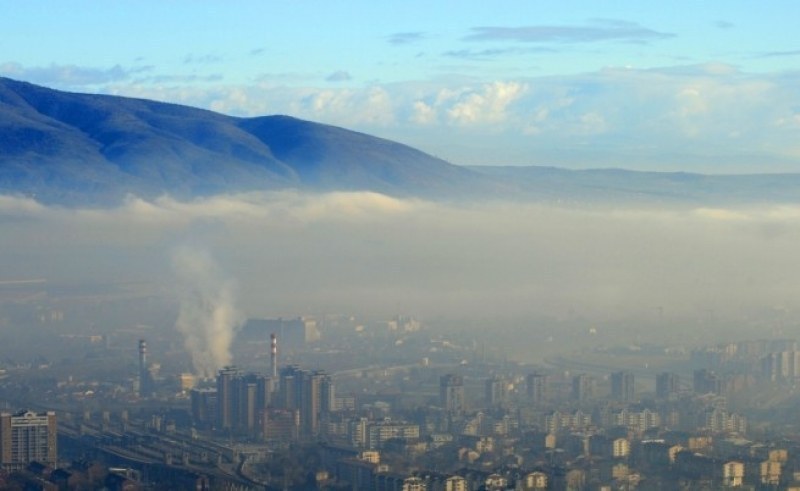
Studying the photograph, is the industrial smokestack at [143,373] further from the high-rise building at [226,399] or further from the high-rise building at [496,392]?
the high-rise building at [496,392]

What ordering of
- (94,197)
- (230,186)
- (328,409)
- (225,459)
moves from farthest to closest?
(230,186) < (94,197) < (328,409) < (225,459)

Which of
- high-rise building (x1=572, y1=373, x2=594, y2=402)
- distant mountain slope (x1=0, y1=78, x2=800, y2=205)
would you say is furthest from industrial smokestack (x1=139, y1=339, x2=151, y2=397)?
distant mountain slope (x1=0, y1=78, x2=800, y2=205)

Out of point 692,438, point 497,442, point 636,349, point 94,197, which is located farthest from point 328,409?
point 94,197

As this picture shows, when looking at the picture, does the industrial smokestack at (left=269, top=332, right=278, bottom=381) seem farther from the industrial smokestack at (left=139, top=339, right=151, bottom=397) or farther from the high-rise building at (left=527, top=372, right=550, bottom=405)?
the high-rise building at (left=527, top=372, right=550, bottom=405)

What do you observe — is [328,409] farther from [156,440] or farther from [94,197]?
[94,197]

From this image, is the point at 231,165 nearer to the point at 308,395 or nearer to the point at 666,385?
the point at 666,385

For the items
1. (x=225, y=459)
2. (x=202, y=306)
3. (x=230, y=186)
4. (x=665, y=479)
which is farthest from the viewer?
(x=230, y=186)
